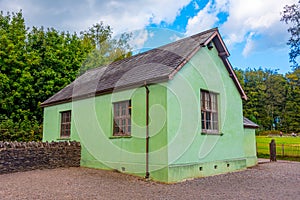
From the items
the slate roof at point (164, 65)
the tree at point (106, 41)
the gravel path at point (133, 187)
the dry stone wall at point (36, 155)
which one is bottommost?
the gravel path at point (133, 187)

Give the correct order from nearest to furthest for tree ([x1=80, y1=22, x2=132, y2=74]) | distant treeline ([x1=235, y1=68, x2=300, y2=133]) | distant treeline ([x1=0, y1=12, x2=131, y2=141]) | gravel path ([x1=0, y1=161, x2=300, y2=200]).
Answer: gravel path ([x1=0, y1=161, x2=300, y2=200]) → distant treeline ([x1=0, y1=12, x2=131, y2=141]) → tree ([x1=80, y1=22, x2=132, y2=74]) → distant treeline ([x1=235, y1=68, x2=300, y2=133])

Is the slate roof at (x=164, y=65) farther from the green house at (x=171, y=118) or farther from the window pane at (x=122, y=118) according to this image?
the window pane at (x=122, y=118)

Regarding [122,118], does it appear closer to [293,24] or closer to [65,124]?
[65,124]

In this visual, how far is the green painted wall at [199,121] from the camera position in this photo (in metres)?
10.1

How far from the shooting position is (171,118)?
998cm

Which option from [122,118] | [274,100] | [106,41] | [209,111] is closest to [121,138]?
[122,118]

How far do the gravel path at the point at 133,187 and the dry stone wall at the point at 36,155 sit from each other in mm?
622

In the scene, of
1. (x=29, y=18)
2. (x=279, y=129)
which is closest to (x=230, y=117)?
(x=29, y=18)

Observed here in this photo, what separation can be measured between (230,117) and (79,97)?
8205mm

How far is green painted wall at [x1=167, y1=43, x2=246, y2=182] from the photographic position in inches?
397

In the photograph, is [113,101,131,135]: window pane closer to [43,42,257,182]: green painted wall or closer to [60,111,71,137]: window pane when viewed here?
[43,42,257,182]: green painted wall

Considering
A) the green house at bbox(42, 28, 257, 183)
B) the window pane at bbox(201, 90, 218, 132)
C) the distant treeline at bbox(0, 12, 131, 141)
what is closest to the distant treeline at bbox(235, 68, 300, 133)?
the distant treeline at bbox(0, 12, 131, 141)

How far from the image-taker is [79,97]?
564 inches

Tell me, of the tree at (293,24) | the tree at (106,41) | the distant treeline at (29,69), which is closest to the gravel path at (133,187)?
the distant treeline at (29,69)
